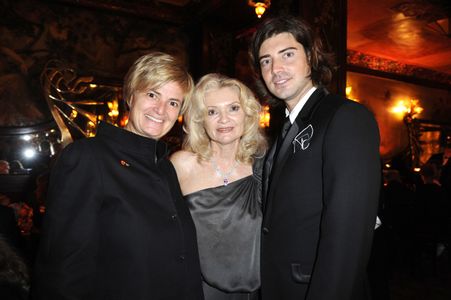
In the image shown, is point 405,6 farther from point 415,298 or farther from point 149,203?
point 149,203

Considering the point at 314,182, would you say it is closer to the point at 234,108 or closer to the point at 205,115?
the point at 234,108

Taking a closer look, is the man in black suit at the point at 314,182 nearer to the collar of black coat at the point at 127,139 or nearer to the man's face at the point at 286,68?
the man's face at the point at 286,68

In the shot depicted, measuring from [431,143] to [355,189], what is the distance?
12614 mm

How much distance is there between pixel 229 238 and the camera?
2.11m

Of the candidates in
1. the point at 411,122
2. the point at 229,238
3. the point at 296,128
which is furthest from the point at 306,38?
the point at 411,122

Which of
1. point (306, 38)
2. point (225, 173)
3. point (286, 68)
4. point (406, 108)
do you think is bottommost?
point (406, 108)

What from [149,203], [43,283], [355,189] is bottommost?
[43,283]

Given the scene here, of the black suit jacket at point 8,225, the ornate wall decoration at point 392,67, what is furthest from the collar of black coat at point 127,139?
the ornate wall decoration at point 392,67

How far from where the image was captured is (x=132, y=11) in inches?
241

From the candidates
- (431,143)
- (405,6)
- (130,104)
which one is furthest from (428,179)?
(431,143)

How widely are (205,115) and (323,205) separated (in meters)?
1.38

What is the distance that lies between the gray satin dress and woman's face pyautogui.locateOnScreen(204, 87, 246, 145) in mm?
377

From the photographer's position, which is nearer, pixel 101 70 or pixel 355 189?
pixel 355 189

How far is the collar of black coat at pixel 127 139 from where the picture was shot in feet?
5.19
